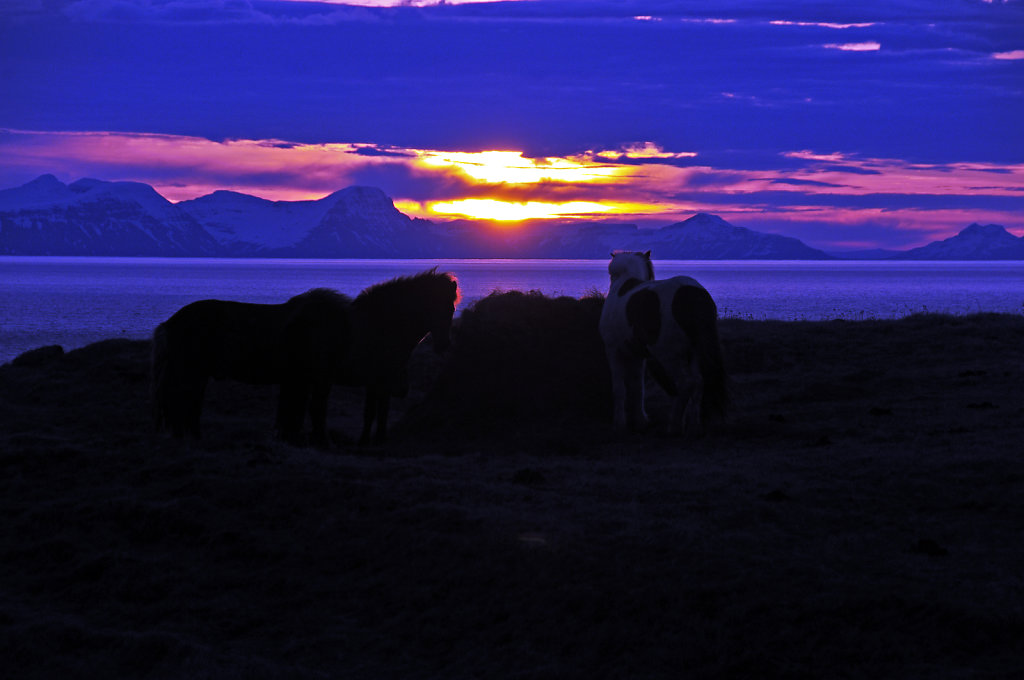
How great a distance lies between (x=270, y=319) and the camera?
46.1 feet

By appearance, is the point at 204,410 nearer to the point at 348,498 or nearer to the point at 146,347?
the point at 146,347

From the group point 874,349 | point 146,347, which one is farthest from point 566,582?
point 146,347

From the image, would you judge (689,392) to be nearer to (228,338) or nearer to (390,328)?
(390,328)

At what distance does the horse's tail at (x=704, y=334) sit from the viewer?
1473 cm

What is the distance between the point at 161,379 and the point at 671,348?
776cm

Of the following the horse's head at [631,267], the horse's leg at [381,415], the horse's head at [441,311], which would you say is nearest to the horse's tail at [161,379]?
the horse's leg at [381,415]

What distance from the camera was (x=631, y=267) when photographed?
17250 mm

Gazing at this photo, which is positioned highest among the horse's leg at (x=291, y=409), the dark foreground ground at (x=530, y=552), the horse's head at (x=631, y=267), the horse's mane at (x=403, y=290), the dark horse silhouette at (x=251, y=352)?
the horse's head at (x=631, y=267)

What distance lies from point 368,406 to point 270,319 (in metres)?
2.54

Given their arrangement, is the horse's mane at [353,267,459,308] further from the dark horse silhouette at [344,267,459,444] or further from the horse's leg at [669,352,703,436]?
the horse's leg at [669,352,703,436]

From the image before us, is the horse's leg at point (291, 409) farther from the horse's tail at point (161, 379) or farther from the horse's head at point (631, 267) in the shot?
the horse's head at point (631, 267)

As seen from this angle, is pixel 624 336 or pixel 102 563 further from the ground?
pixel 624 336

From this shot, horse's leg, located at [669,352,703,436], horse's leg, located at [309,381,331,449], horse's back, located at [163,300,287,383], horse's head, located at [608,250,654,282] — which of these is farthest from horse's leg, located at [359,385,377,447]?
horse's leg, located at [669,352,703,436]

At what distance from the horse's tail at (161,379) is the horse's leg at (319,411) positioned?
82.3 inches
